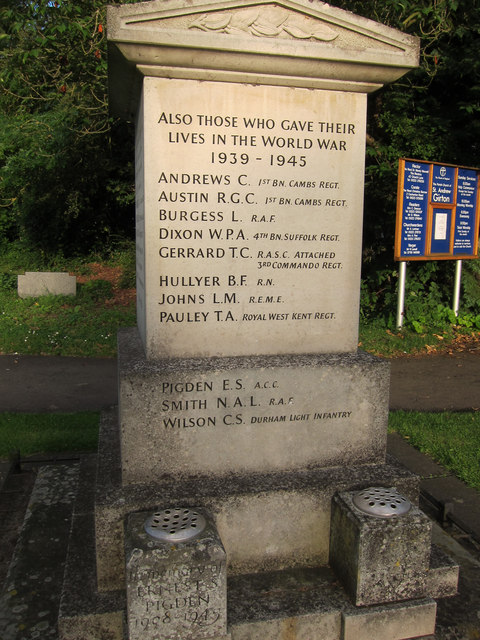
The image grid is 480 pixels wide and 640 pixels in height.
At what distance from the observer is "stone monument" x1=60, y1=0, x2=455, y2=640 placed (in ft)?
7.75

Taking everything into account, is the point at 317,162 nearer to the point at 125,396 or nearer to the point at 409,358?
the point at 125,396

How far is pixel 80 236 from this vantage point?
18.8 metres

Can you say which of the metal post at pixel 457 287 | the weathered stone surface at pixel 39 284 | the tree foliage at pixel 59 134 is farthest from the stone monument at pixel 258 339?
the weathered stone surface at pixel 39 284

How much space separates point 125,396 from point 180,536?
0.70 metres

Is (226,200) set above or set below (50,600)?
above

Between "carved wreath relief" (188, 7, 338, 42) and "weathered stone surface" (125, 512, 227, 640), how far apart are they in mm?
2242

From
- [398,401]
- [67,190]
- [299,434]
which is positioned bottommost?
[398,401]

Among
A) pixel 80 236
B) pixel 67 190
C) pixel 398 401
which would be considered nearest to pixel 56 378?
pixel 398 401

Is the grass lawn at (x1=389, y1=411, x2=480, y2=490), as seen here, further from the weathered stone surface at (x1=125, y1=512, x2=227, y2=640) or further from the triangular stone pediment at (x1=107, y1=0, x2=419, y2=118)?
the triangular stone pediment at (x1=107, y1=0, x2=419, y2=118)

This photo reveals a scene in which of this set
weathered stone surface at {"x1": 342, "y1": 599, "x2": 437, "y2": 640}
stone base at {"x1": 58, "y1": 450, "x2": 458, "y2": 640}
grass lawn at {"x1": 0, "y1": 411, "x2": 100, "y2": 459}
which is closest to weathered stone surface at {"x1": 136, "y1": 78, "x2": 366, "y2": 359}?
stone base at {"x1": 58, "y1": 450, "x2": 458, "y2": 640}

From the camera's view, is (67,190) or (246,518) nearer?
(246,518)

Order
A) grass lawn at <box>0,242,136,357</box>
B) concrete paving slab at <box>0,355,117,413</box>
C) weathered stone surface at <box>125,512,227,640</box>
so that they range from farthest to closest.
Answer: grass lawn at <box>0,242,136,357</box> < concrete paving slab at <box>0,355,117,413</box> < weathered stone surface at <box>125,512,227,640</box>

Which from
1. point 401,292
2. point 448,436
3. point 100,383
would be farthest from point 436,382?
point 100,383

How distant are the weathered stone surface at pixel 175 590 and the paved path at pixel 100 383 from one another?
3508 millimetres
